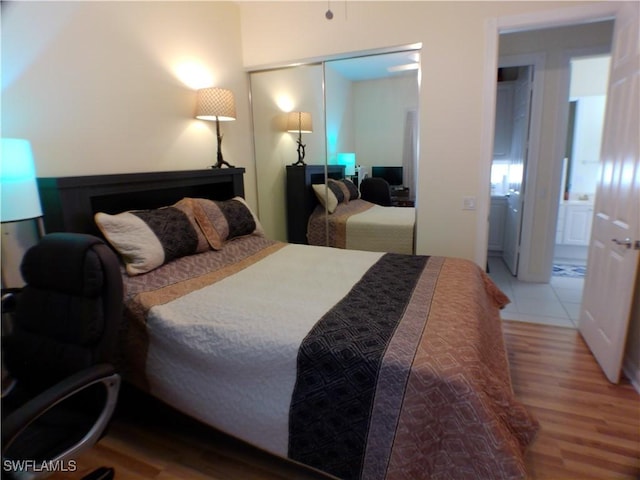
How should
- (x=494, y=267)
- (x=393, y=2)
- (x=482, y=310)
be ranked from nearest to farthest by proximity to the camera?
(x=482, y=310) → (x=393, y=2) → (x=494, y=267)

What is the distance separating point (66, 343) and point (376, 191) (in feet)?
8.80

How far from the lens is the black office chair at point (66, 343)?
121 cm

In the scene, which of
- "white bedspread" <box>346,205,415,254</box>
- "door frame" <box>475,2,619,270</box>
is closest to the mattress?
"door frame" <box>475,2,619,270</box>

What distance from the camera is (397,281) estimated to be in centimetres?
202

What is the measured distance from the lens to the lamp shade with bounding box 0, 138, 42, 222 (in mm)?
1469

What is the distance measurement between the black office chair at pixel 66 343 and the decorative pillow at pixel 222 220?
3.61ft

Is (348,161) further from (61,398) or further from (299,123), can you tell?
(61,398)

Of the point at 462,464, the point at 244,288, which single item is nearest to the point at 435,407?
the point at 462,464

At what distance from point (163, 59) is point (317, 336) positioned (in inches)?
92.4

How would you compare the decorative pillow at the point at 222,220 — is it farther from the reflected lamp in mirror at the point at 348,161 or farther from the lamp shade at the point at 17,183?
the reflected lamp in mirror at the point at 348,161

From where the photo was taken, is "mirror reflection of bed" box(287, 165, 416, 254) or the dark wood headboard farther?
"mirror reflection of bed" box(287, 165, 416, 254)

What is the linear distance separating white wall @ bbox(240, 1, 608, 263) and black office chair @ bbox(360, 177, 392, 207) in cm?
39

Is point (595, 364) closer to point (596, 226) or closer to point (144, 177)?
point (596, 226)

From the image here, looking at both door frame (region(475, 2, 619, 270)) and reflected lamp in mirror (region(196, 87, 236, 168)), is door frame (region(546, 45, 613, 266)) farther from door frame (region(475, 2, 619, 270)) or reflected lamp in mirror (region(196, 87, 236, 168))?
reflected lamp in mirror (region(196, 87, 236, 168))
